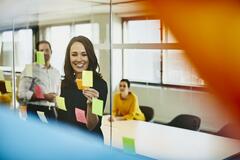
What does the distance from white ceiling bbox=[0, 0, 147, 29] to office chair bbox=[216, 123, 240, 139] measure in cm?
76

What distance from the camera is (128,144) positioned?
205cm

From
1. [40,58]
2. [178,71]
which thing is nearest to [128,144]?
[178,71]

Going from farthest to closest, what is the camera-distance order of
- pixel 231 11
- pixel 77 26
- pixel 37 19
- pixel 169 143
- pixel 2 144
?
pixel 2 144
pixel 37 19
pixel 77 26
pixel 169 143
pixel 231 11

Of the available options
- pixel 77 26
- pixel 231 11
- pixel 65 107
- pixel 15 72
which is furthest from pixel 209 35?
pixel 15 72

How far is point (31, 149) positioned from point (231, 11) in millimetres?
2120

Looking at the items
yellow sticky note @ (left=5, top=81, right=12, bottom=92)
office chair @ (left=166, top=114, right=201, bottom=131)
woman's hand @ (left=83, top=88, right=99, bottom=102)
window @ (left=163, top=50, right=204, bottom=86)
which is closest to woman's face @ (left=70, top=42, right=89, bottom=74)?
woman's hand @ (left=83, top=88, right=99, bottom=102)

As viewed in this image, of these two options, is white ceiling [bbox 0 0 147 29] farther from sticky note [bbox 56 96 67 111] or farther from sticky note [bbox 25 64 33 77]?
sticky note [bbox 56 96 67 111]

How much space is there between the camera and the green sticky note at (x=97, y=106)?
88.8 inches

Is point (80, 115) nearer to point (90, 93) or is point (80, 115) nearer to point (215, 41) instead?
point (90, 93)

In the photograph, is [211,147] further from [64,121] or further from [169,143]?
[64,121]

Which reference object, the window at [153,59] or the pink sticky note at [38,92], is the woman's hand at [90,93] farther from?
the pink sticky note at [38,92]

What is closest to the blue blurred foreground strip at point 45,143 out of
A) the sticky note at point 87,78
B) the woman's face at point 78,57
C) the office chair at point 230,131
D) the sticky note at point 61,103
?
the sticky note at point 61,103

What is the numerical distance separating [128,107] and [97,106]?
0.34 m

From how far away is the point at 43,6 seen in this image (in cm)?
267
